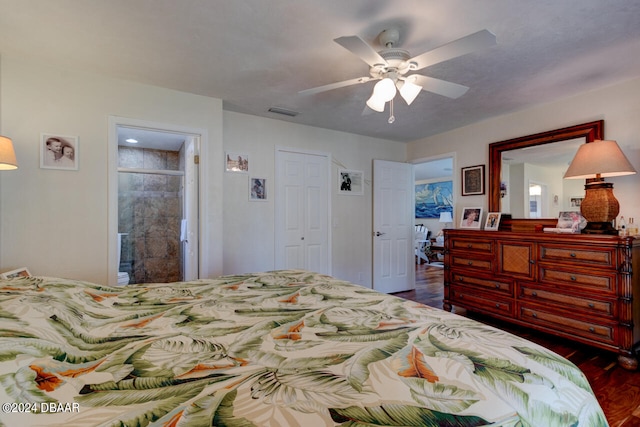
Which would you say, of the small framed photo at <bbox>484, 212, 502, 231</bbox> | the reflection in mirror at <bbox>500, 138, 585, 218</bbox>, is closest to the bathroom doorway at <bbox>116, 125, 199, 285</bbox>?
the small framed photo at <bbox>484, 212, 502, 231</bbox>

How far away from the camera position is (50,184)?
238 cm

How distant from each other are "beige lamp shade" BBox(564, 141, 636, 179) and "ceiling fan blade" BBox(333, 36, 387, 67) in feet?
6.49

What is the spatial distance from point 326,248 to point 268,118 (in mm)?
1853

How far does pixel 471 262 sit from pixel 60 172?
399 centimetres

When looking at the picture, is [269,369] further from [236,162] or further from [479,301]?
[479,301]

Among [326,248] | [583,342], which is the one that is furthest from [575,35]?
[326,248]

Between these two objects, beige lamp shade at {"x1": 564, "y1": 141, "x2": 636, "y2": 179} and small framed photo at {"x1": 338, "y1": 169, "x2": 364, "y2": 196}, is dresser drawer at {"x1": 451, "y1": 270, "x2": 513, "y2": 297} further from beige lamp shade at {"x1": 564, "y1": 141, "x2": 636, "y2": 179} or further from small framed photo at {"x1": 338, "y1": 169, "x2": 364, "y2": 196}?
small framed photo at {"x1": 338, "y1": 169, "x2": 364, "y2": 196}

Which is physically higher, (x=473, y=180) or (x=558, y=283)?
(x=473, y=180)

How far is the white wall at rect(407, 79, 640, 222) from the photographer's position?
8.44 feet

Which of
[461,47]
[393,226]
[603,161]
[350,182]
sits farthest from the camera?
[393,226]

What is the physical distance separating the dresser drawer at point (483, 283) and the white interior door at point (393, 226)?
1.20 m

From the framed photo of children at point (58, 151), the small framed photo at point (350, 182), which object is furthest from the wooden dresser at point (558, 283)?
the framed photo of children at point (58, 151)

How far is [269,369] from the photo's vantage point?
77cm

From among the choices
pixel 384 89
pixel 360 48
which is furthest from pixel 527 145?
pixel 360 48
